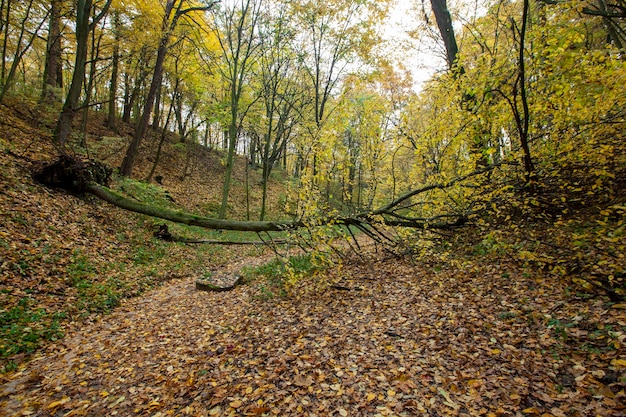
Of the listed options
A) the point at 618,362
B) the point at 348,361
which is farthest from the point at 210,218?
the point at 618,362

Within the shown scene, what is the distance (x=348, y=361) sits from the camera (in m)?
4.04

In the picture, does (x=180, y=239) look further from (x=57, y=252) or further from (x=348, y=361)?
(x=348, y=361)

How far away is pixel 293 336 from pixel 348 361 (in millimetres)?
1199

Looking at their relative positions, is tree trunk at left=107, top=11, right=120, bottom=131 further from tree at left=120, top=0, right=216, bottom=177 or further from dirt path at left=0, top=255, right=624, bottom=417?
dirt path at left=0, top=255, right=624, bottom=417

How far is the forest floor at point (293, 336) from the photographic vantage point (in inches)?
126

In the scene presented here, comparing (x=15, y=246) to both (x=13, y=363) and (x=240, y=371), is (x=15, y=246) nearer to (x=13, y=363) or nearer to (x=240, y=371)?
(x=13, y=363)

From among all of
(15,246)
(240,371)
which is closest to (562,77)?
(240,371)

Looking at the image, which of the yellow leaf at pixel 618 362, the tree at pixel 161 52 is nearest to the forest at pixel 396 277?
the yellow leaf at pixel 618 362

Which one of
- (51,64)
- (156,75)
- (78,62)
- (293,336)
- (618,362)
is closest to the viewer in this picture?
(618,362)

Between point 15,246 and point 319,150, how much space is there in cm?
699

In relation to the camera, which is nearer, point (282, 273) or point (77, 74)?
point (282, 273)

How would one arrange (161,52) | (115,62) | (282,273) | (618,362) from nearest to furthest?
1. (618,362)
2. (282,273)
3. (161,52)
4. (115,62)

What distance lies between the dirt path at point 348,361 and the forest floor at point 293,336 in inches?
0.8

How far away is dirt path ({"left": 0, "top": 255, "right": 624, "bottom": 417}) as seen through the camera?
3092 mm
